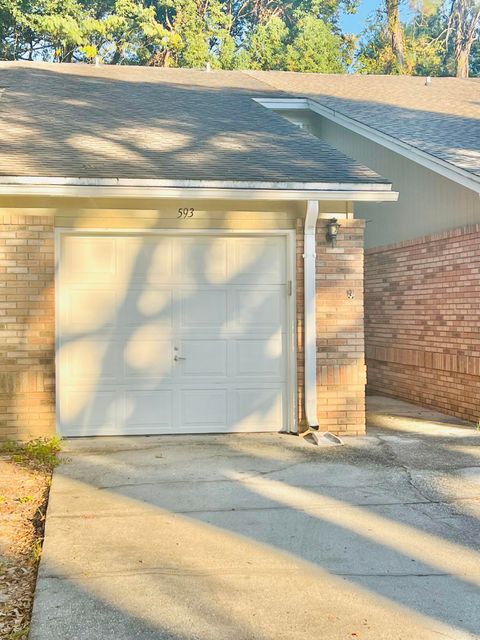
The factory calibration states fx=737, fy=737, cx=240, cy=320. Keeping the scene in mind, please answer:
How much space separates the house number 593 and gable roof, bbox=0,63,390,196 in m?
0.48

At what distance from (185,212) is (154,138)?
1644 millimetres

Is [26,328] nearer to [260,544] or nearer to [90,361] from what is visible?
[90,361]

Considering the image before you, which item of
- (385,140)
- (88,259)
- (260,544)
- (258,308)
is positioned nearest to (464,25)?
(385,140)

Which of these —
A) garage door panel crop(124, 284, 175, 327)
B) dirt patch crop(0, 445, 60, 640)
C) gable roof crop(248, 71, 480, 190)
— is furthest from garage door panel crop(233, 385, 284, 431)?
gable roof crop(248, 71, 480, 190)

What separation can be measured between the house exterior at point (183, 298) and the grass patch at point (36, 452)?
0.49 ft

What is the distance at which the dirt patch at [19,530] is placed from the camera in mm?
4180

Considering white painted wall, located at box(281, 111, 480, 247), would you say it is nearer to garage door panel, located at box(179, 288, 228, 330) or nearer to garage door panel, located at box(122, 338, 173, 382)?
garage door panel, located at box(179, 288, 228, 330)

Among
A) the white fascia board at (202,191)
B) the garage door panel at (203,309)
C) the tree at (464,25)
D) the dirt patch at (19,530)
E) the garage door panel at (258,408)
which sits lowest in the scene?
the dirt patch at (19,530)

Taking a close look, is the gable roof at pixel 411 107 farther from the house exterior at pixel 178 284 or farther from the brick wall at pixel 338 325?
the brick wall at pixel 338 325

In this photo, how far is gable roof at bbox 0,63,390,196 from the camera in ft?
27.5

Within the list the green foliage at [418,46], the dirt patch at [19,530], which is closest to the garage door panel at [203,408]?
the dirt patch at [19,530]

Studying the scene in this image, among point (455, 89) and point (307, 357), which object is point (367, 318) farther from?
point (455, 89)

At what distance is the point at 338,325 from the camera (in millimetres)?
8977

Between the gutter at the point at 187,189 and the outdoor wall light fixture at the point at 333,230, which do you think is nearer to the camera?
the gutter at the point at 187,189
